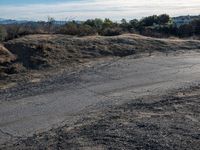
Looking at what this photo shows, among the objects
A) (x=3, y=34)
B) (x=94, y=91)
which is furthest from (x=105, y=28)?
(x=94, y=91)

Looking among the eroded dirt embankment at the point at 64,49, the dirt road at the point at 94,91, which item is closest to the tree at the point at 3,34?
the eroded dirt embankment at the point at 64,49

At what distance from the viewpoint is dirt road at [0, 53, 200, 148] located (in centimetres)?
1182

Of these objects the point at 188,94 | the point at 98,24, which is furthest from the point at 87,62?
the point at 98,24

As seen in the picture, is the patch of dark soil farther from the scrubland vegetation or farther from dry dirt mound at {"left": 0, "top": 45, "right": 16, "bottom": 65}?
the scrubland vegetation

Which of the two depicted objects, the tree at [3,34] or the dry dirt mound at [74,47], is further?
the tree at [3,34]

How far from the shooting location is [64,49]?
22.2 metres

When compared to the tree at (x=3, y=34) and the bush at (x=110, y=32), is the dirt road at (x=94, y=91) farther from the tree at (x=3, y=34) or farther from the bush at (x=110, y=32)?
the bush at (x=110, y=32)

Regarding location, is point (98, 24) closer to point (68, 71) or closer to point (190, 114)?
point (68, 71)

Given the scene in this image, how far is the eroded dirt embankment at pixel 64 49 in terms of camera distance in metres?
19.7

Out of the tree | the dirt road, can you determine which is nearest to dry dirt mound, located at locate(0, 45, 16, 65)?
the tree

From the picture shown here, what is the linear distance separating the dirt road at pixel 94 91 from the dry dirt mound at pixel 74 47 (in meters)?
1.57

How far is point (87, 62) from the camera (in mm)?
21172

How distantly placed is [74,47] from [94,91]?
768 centimetres

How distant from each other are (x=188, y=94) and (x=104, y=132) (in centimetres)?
468
